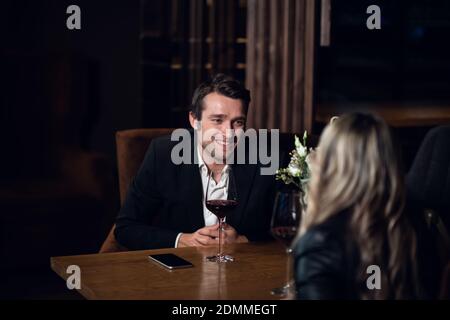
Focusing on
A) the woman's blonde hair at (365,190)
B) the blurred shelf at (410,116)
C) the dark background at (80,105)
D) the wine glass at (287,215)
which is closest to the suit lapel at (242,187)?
the wine glass at (287,215)

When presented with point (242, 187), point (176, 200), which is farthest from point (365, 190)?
point (176, 200)

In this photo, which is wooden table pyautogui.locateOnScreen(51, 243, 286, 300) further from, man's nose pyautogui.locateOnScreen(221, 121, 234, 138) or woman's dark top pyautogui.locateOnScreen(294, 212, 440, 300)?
man's nose pyautogui.locateOnScreen(221, 121, 234, 138)

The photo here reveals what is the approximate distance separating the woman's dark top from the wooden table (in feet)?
1.19

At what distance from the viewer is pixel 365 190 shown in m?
1.61

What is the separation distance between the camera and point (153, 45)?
627cm

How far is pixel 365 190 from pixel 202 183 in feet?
4.28

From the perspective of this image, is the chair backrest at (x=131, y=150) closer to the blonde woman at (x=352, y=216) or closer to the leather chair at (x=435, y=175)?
the leather chair at (x=435, y=175)

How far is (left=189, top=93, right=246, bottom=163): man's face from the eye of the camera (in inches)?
111

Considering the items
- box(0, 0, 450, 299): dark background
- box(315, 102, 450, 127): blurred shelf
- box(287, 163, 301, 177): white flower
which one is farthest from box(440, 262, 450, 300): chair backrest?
box(315, 102, 450, 127): blurred shelf

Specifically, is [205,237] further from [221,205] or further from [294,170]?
[294,170]

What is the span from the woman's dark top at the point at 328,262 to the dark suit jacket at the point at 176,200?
3.86 ft
